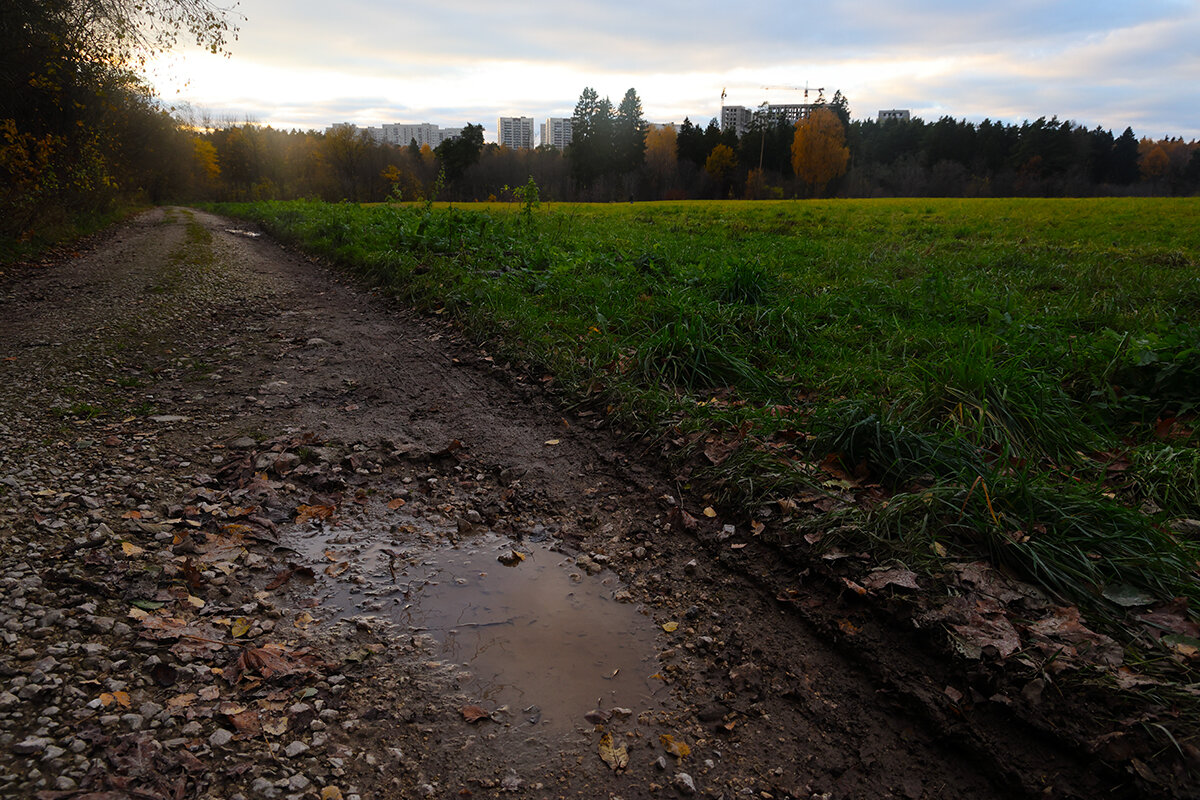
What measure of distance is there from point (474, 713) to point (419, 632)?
0.52 meters

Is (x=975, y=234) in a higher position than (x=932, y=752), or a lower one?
higher

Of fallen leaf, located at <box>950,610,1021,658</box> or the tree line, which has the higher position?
the tree line

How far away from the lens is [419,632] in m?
2.56

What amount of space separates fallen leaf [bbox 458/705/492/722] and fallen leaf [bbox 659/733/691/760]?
61 cm

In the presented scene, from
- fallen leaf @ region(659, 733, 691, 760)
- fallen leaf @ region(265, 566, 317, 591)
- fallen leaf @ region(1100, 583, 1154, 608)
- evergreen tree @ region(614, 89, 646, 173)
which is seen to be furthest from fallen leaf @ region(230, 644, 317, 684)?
evergreen tree @ region(614, 89, 646, 173)

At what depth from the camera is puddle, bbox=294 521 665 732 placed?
2.30m

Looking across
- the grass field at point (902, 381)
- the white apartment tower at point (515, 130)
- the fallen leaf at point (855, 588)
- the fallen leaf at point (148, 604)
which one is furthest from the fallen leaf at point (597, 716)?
the white apartment tower at point (515, 130)

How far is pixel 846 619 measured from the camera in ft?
8.39

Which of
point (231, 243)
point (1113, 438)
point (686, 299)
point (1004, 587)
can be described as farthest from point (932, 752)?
point (231, 243)

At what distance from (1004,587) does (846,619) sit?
64 centimetres

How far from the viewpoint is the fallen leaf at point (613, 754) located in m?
2.00

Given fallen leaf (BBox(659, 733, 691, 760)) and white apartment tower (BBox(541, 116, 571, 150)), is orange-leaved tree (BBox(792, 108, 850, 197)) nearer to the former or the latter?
fallen leaf (BBox(659, 733, 691, 760))

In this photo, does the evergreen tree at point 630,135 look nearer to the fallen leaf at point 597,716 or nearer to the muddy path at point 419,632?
the muddy path at point 419,632

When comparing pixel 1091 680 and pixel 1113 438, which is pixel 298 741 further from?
pixel 1113 438
